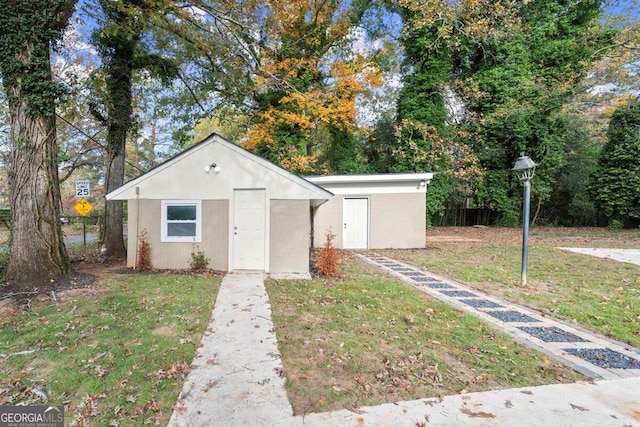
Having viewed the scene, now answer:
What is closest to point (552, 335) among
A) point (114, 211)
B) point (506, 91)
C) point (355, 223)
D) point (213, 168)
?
point (213, 168)

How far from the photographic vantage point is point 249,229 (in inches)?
319

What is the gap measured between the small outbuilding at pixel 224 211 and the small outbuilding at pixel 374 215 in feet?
15.3

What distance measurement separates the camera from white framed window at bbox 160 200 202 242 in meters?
8.03

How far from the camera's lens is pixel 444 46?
56.5 ft

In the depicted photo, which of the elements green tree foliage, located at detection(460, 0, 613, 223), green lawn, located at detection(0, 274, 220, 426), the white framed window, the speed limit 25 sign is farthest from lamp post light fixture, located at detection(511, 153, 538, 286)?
green tree foliage, located at detection(460, 0, 613, 223)

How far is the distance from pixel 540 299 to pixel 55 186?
32.7ft

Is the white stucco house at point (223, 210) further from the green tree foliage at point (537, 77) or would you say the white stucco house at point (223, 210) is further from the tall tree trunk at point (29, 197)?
the green tree foliage at point (537, 77)

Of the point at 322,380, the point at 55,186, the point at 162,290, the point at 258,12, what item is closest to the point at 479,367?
the point at 322,380

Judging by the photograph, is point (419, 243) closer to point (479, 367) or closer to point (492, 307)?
point (492, 307)

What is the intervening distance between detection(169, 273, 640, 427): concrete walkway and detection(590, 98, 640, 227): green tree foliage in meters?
19.3

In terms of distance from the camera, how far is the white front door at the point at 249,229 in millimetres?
8070

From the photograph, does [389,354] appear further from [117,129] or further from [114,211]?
[117,129]

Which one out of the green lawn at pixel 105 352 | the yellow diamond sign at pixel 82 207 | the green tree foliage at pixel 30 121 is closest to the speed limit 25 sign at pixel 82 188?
the yellow diamond sign at pixel 82 207

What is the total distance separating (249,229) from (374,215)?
20.5ft
